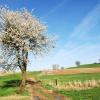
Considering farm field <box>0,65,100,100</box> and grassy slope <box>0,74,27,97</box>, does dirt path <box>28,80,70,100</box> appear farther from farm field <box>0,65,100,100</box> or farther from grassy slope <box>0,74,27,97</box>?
grassy slope <box>0,74,27,97</box>

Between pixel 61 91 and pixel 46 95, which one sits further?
pixel 61 91

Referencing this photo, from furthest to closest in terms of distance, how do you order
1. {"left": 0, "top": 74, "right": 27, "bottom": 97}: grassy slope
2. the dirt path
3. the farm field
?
{"left": 0, "top": 74, "right": 27, "bottom": 97}: grassy slope, the dirt path, the farm field

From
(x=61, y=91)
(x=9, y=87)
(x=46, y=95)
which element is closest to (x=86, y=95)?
(x=46, y=95)

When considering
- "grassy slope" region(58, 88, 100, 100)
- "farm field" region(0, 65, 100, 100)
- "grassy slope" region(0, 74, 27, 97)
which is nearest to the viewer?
"grassy slope" region(58, 88, 100, 100)

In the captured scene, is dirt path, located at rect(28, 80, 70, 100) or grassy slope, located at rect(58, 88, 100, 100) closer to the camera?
grassy slope, located at rect(58, 88, 100, 100)

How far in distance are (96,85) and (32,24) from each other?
16.1 m

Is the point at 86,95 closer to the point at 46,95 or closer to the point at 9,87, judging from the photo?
the point at 46,95

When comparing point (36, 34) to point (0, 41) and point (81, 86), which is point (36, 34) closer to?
point (0, 41)

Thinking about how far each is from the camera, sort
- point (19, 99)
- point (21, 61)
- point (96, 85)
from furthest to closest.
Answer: point (96, 85) < point (21, 61) < point (19, 99)

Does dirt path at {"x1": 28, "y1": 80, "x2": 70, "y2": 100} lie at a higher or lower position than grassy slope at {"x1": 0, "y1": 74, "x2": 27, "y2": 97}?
lower

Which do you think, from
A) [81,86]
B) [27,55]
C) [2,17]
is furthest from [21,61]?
[81,86]

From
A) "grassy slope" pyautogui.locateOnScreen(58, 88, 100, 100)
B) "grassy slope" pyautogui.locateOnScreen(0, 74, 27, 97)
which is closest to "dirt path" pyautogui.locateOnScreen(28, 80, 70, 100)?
"grassy slope" pyautogui.locateOnScreen(58, 88, 100, 100)

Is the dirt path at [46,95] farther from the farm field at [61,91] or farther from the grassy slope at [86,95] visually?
the grassy slope at [86,95]

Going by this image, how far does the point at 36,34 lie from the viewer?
56.1 metres
